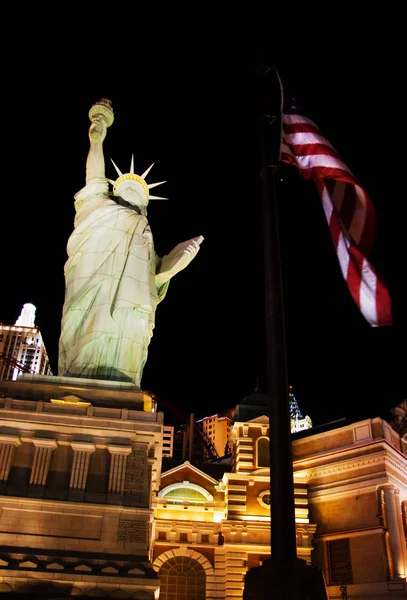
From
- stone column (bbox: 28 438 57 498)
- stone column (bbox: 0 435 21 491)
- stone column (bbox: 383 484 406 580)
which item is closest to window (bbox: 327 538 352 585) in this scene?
stone column (bbox: 383 484 406 580)

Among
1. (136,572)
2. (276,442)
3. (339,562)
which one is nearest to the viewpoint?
(276,442)

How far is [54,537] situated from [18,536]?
38.6 inches

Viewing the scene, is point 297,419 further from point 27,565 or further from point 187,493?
point 27,565

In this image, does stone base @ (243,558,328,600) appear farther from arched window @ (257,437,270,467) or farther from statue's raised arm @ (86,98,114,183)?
arched window @ (257,437,270,467)

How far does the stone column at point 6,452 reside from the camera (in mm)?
17781

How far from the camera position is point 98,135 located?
27.4m

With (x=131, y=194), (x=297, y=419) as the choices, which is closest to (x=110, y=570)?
(x=131, y=194)

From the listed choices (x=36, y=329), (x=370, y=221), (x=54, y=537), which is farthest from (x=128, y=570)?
(x=36, y=329)

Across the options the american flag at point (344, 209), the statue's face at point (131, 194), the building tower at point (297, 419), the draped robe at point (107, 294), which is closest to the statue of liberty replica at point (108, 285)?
the draped robe at point (107, 294)

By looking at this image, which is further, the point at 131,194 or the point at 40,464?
the point at 131,194

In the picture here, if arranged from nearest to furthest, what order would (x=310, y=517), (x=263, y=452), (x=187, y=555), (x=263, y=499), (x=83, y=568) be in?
1. (x=83, y=568)
2. (x=187, y=555)
3. (x=310, y=517)
4. (x=263, y=499)
5. (x=263, y=452)

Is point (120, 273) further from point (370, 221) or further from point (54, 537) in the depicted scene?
point (370, 221)

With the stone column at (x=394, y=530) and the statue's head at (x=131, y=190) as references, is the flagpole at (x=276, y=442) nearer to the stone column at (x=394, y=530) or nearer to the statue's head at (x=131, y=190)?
the statue's head at (x=131, y=190)

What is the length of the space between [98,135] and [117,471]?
1576cm
